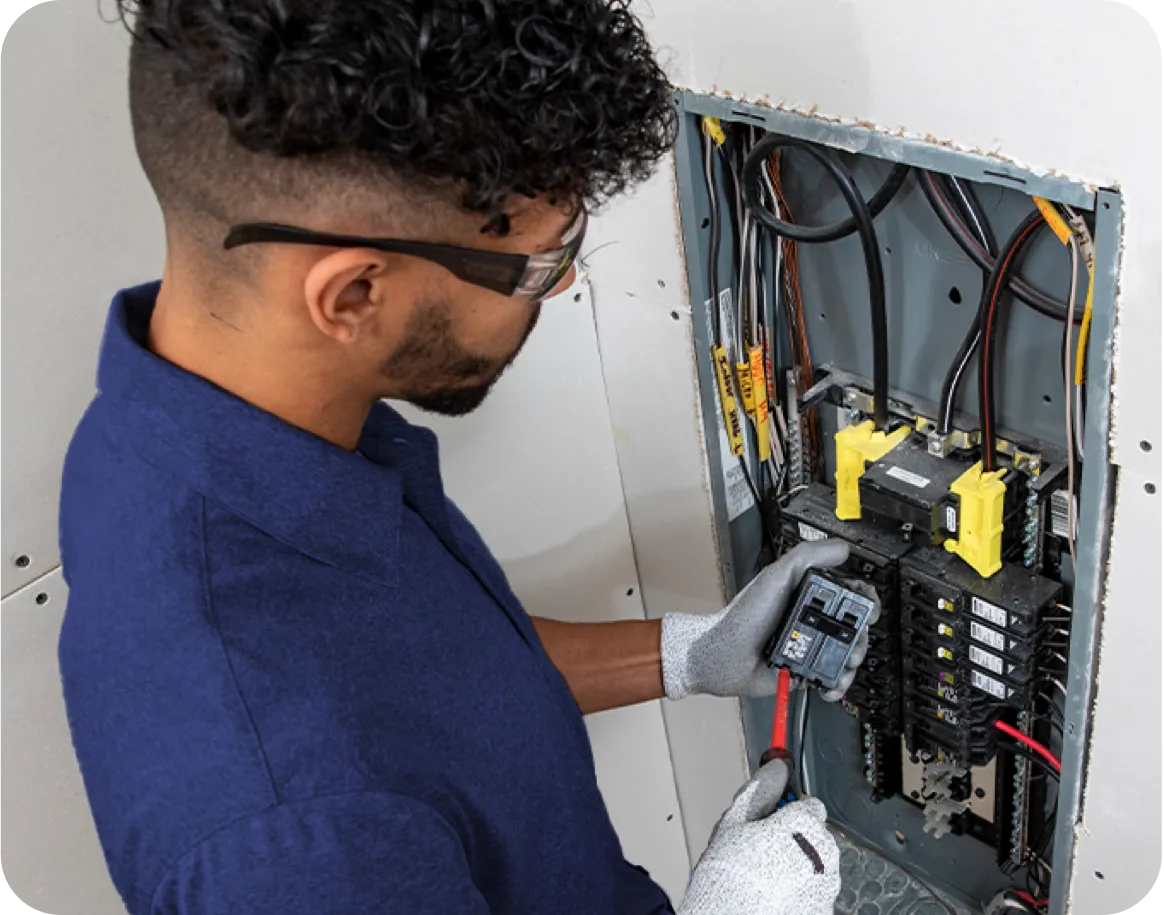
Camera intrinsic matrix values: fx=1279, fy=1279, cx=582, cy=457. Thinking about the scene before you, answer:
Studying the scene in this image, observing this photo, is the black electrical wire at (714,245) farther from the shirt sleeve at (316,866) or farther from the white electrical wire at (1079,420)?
the shirt sleeve at (316,866)

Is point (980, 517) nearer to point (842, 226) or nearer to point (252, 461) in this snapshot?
point (842, 226)

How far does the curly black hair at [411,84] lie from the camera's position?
0.86 m

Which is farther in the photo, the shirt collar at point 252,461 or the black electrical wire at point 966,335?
the black electrical wire at point 966,335

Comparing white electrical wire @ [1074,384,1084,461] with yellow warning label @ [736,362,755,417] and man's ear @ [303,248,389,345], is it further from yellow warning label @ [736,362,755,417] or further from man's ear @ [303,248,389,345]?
man's ear @ [303,248,389,345]

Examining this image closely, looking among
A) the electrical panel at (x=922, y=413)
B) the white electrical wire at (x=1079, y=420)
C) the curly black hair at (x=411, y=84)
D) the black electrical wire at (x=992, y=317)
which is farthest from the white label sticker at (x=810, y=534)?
the curly black hair at (x=411, y=84)

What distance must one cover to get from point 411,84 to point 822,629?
0.83 m

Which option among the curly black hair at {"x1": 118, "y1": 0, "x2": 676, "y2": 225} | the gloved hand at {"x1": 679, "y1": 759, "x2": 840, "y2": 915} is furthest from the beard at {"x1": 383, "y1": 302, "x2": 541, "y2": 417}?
the gloved hand at {"x1": 679, "y1": 759, "x2": 840, "y2": 915}

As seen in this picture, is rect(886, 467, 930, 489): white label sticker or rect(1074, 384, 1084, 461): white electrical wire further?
rect(886, 467, 930, 489): white label sticker

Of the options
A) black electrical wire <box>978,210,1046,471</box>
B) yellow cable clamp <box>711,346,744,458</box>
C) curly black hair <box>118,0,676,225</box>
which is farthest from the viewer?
yellow cable clamp <box>711,346,744,458</box>

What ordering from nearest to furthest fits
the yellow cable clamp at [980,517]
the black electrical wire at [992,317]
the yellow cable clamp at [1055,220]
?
the yellow cable clamp at [1055,220] → the black electrical wire at [992,317] → the yellow cable clamp at [980,517]

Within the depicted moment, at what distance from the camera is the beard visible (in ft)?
3.39

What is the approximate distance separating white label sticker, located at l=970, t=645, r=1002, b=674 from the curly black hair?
0.77 metres

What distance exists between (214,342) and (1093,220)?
790 mm

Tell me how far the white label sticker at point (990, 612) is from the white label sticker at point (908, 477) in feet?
0.46
